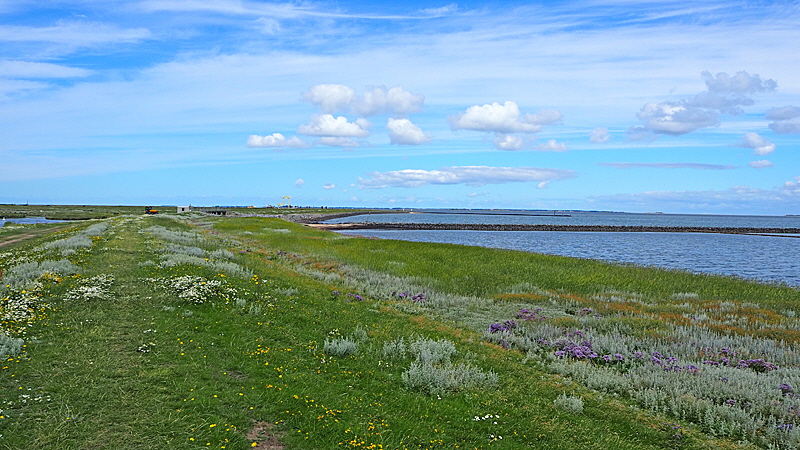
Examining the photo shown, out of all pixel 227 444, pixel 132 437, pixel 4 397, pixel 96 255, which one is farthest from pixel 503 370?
pixel 96 255

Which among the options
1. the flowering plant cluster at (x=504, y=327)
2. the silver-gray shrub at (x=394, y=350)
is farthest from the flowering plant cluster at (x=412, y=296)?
the silver-gray shrub at (x=394, y=350)

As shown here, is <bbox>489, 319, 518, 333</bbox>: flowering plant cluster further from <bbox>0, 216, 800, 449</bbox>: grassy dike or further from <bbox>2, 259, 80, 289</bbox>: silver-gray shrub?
<bbox>2, 259, 80, 289</bbox>: silver-gray shrub

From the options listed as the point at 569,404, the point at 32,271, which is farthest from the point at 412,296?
the point at 32,271

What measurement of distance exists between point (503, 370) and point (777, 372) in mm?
8515

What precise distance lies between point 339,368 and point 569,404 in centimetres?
564

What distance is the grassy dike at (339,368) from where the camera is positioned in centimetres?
850

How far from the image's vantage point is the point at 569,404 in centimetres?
1047

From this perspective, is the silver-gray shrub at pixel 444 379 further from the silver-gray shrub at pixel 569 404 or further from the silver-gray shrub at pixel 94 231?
the silver-gray shrub at pixel 94 231

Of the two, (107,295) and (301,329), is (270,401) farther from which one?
(107,295)

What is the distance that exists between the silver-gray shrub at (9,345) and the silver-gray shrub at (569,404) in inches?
510

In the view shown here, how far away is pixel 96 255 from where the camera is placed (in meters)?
26.3

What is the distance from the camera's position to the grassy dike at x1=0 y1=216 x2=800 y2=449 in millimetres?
8500

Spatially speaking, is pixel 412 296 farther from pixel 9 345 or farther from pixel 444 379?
pixel 9 345

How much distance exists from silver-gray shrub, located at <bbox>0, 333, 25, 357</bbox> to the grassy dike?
0.22 feet
